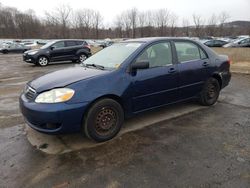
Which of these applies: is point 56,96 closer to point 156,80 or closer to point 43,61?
point 156,80

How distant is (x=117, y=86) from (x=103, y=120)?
0.57 metres

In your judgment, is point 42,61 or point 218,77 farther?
point 42,61

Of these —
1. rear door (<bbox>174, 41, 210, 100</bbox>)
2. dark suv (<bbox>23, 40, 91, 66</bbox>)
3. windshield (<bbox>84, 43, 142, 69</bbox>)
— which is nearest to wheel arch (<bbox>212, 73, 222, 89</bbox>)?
rear door (<bbox>174, 41, 210, 100</bbox>)

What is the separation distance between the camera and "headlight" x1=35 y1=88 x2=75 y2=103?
3.31 metres

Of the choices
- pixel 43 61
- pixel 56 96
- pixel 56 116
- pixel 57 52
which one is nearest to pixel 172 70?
pixel 56 96

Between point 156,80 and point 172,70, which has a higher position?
point 172,70

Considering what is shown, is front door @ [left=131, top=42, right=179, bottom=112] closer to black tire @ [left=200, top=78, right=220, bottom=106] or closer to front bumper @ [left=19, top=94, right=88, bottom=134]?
black tire @ [left=200, top=78, right=220, bottom=106]

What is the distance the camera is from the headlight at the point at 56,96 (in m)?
3.31

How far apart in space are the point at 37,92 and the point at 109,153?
1376mm

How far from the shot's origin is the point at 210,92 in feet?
17.4

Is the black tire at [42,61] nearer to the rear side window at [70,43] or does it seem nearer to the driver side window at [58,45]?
the driver side window at [58,45]

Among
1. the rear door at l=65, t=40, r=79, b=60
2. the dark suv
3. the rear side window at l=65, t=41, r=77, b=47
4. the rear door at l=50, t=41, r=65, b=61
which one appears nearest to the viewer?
the dark suv

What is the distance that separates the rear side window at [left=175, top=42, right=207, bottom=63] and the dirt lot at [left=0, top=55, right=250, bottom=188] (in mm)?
1211

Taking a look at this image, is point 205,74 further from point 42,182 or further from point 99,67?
point 42,182
